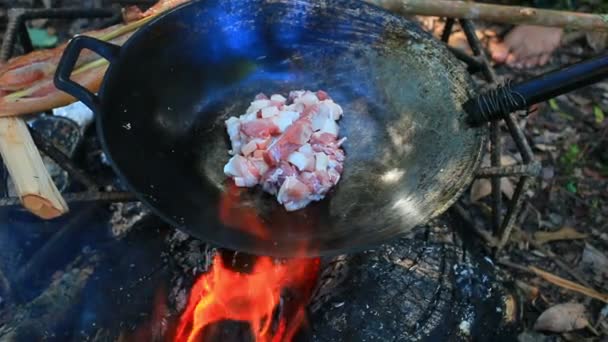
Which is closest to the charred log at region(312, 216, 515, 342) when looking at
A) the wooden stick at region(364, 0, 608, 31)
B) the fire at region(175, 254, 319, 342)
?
the fire at region(175, 254, 319, 342)

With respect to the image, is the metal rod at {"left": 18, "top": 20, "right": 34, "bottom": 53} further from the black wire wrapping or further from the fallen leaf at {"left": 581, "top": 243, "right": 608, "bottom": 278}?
the fallen leaf at {"left": 581, "top": 243, "right": 608, "bottom": 278}

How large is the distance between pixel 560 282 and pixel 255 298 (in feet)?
5.66

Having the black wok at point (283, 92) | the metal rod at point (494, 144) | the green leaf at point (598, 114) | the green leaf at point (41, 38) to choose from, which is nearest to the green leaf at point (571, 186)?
the green leaf at point (598, 114)

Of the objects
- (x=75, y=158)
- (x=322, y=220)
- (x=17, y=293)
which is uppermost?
(x=322, y=220)

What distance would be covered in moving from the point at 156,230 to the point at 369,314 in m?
1.07

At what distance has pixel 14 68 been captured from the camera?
245 centimetres

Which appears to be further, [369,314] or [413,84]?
[413,84]

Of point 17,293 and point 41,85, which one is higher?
point 41,85

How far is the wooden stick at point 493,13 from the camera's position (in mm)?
2787

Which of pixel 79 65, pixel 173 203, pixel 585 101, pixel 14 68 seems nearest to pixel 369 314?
pixel 173 203

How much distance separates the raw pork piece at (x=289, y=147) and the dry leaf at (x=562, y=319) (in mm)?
1393

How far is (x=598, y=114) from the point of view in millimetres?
3941

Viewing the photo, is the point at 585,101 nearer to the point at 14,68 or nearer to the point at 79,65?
the point at 79,65

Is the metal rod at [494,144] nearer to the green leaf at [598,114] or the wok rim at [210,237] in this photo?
the wok rim at [210,237]
